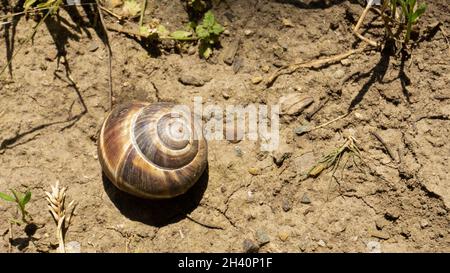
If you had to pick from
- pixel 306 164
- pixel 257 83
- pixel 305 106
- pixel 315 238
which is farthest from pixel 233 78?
pixel 315 238

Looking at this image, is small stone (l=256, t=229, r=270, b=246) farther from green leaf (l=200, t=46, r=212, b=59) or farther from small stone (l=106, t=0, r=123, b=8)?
small stone (l=106, t=0, r=123, b=8)

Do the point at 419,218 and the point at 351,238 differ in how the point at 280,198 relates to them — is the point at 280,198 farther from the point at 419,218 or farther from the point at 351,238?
the point at 419,218

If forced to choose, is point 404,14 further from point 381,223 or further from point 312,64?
point 381,223

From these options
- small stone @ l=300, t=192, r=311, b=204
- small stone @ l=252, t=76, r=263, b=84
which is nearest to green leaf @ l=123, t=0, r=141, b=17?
small stone @ l=252, t=76, r=263, b=84

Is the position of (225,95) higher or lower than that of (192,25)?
lower

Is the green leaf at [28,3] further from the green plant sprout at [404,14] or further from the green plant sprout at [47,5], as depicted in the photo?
the green plant sprout at [404,14]

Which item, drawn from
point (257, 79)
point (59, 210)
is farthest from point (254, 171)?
point (59, 210)
